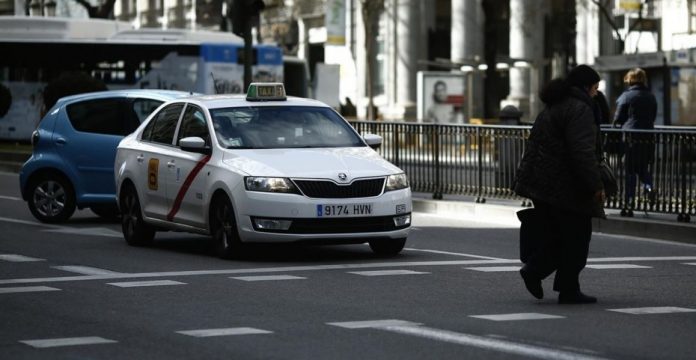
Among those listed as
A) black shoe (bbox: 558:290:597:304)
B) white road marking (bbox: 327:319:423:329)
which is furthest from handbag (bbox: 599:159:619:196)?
white road marking (bbox: 327:319:423:329)

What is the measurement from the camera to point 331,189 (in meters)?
15.3

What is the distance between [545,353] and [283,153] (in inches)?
272

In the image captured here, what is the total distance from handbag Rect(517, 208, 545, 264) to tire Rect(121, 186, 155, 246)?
20.3 ft

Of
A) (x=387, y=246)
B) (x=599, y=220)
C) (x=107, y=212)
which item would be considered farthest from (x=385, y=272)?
(x=107, y=212)

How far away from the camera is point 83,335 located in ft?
33.7

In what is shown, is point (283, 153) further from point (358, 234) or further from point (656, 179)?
point (656, 179)

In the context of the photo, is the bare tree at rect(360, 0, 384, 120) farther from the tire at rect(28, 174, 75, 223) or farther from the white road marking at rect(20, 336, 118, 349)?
the white road marking at rect(20, 336, 118, 349)

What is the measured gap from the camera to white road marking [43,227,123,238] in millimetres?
19391

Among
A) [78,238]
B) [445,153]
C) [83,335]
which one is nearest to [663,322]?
[83,335]

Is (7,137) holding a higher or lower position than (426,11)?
lower

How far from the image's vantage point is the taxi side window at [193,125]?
656 inches

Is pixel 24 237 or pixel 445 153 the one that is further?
pixel 445 153

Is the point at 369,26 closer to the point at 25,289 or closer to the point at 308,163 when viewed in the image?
the point at 308,163

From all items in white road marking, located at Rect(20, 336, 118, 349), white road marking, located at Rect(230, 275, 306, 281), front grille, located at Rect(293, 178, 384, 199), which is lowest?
white road marking, located at Rect(230, 275, 306, 281)
